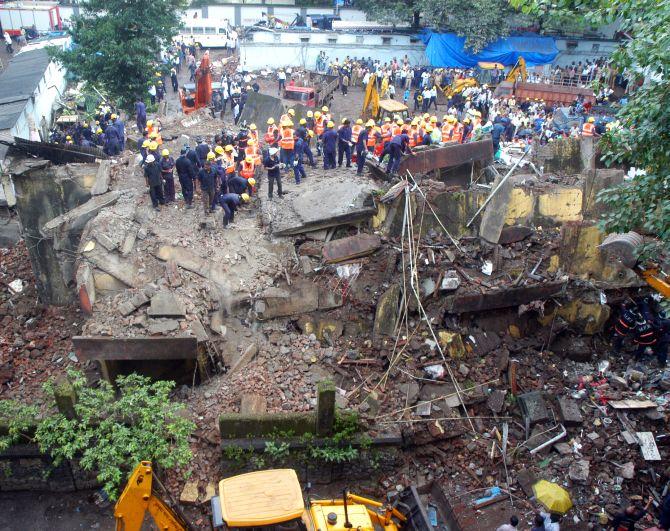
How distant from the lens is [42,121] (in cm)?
2216

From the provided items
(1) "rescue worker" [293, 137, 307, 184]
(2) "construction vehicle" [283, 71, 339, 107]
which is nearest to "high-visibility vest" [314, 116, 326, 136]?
(1) "rescue worker" [293, 137, 307, 184]

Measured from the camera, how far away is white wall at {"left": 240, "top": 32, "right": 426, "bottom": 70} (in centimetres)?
2880

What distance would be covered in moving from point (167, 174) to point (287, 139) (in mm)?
3043

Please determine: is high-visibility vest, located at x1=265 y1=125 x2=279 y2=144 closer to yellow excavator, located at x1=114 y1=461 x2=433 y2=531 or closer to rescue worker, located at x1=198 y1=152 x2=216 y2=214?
rescue worker, located at x1=198 y1=152 x2=216 y2=214

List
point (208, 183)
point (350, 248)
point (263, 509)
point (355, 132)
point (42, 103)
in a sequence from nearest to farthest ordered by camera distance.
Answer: point (263, 509) < point (350, 248) < point (208, 183) < point (355, 132) < point (42, 103)

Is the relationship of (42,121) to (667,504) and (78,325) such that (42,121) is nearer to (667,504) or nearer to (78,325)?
(78,325)

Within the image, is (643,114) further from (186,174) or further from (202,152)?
(202,152)

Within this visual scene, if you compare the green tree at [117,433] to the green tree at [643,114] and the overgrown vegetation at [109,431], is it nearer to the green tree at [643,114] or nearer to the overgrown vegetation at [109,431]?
the overgrown vegetation at [109,431]

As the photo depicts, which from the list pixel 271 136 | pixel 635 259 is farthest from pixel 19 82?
pixel 635 259

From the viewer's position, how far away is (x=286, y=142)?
43.8 feet

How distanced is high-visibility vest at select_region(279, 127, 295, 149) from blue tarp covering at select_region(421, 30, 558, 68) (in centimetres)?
1818

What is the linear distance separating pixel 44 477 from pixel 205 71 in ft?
54.0

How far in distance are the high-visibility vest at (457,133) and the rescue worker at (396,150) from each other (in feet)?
10.8

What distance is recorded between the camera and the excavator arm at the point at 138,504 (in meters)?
5.62
